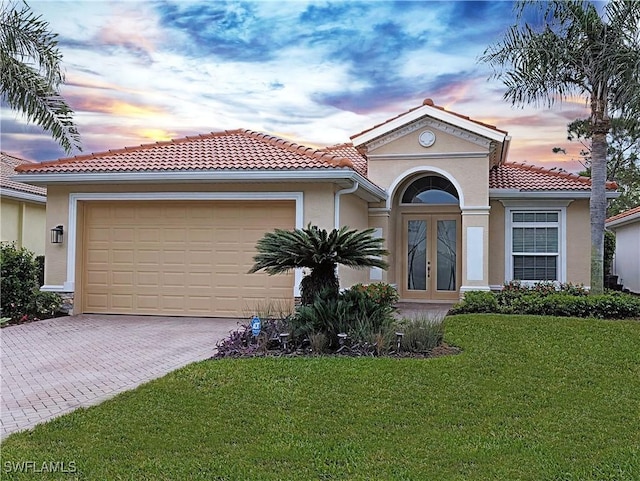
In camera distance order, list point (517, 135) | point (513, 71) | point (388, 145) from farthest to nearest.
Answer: point (517, 135)
point (388, 145)
point (513, 71)

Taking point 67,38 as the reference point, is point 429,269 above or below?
below

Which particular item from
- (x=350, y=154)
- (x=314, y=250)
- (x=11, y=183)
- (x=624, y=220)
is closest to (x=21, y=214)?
(x=11, y=183)

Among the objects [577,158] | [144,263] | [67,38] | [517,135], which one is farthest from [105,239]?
[577,158]

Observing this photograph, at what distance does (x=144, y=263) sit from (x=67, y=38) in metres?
6.37

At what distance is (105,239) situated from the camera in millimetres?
14430

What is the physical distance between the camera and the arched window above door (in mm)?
17781

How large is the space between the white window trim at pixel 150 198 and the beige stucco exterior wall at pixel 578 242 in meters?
8.32

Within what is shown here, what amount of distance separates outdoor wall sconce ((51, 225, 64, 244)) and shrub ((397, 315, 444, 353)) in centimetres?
896

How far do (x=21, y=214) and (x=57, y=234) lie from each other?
783cm

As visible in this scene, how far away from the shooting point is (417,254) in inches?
714

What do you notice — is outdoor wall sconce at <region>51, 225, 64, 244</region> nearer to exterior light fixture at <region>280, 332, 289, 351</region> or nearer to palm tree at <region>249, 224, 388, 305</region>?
palm tree at <region>249, 224, 388, 305</region>

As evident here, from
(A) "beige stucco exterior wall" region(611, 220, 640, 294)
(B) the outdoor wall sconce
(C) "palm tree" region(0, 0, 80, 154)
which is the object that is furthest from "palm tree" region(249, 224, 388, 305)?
(A) "beige stucco exterior wall" region(611, 220, 640, 294)

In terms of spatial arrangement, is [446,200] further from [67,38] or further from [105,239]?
[67,38]

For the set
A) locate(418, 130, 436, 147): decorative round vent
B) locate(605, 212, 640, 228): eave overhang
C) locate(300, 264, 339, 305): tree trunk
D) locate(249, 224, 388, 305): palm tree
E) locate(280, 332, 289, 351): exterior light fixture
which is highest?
locate(418, 130, 436, 147): decorative round vent
